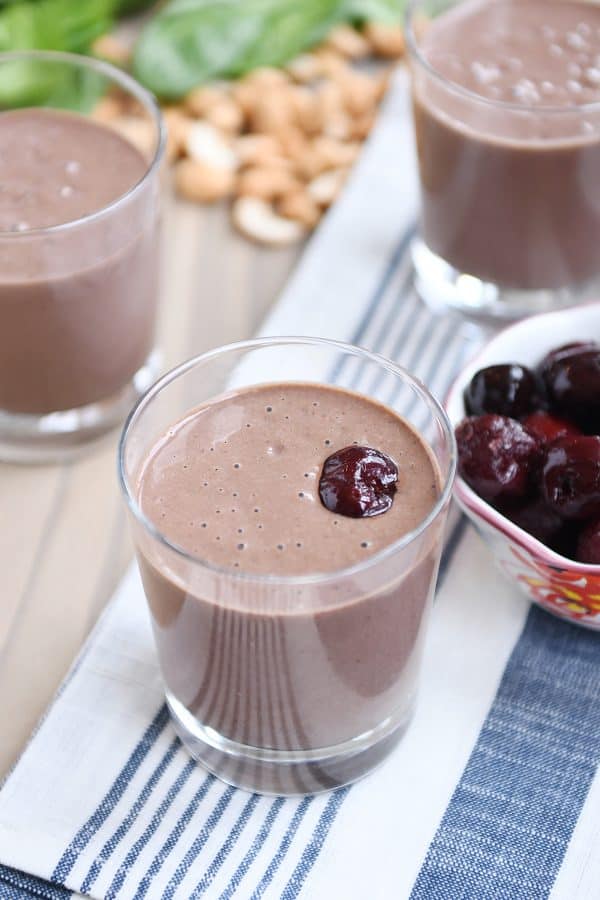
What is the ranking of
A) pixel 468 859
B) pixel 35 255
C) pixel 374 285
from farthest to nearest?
1. pixel 374 285
2. pixel 35 255
3. pixel 468 859

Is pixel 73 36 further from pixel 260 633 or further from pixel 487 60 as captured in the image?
pixel 260 633

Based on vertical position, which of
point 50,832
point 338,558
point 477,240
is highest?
point 338,558

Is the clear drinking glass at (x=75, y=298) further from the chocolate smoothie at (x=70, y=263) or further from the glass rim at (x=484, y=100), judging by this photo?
the glass rim at (x=484, y=100)

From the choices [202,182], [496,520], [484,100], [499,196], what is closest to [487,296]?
[499,196]

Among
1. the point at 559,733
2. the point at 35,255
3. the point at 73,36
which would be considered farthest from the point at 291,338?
the point at 73,36

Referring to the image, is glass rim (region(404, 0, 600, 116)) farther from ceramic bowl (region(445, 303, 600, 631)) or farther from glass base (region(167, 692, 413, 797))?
glass base (region(167, 692, 413, 797))
